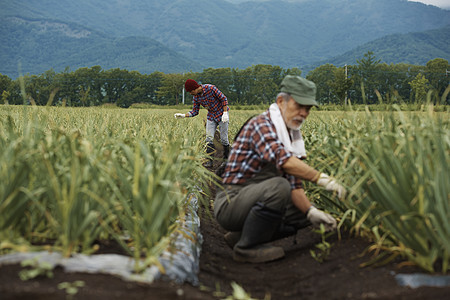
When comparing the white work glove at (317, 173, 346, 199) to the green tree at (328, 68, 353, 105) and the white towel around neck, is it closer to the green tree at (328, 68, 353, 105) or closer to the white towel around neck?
the white towel around neck

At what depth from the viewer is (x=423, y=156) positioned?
2064mm

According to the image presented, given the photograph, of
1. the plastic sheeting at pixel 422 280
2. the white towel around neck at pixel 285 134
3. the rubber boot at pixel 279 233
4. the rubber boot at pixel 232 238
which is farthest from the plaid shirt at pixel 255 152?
the plastic sheeting at pixel 422 280

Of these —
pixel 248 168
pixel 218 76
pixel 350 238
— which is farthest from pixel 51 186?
pixel 218 76

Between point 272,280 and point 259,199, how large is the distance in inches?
22.5

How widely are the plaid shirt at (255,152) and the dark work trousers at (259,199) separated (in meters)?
0.07

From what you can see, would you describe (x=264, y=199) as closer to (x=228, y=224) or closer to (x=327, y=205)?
(x=228, y=224)

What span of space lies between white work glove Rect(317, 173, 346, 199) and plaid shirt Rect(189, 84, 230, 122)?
4876 mm

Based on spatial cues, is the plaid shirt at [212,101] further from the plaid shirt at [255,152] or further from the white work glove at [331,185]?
the white work glove at [331,185]

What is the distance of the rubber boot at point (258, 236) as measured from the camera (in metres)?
2.96

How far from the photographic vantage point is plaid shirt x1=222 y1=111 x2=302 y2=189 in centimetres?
275

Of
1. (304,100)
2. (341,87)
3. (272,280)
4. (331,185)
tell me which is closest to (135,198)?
Answer: (272,280)

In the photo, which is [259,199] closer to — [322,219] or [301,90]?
[322,219]

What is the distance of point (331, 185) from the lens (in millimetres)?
2688

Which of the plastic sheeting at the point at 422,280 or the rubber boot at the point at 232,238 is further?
the rubber boot at the point at 232,238
